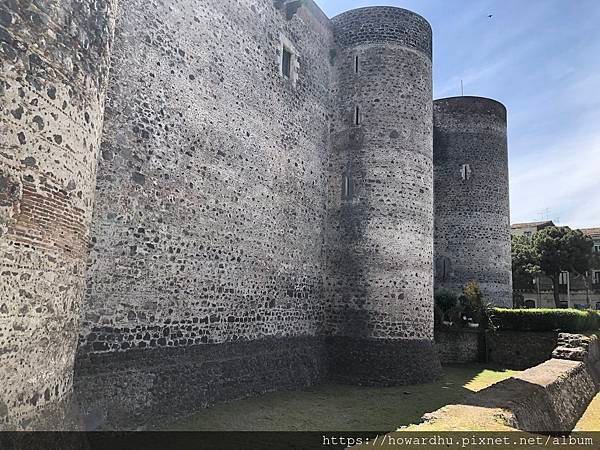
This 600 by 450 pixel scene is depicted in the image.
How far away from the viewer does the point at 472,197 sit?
77.8ft

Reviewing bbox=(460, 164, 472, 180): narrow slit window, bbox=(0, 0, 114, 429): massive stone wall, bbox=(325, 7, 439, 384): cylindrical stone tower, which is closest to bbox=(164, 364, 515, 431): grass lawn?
bbox=(325, 7, 439, 384): cylindrical stone tower

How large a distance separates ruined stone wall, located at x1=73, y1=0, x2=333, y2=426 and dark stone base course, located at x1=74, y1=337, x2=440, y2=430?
41 millimetres

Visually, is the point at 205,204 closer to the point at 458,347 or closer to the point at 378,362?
the point at 378,362

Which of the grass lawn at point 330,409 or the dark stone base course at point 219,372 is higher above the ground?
the dark stone base course at point 219,372

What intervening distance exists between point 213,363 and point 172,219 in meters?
2.93

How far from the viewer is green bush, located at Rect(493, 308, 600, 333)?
63.0ft

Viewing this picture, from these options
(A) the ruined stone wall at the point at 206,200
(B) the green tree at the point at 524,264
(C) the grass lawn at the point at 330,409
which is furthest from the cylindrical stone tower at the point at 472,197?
(B) the green tree at the point at 524,264

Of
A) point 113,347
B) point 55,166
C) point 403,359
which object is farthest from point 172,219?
point 403,359

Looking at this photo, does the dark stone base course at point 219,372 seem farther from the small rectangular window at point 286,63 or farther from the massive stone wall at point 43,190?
the small rectangular window at point 286,63

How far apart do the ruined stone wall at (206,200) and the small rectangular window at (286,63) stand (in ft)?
0.46

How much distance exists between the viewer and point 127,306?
822 centimetres

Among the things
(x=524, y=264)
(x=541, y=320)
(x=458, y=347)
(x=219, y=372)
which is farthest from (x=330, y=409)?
(x=524, y=264)

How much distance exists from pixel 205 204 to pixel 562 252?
37497 millimetres

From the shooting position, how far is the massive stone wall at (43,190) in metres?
4.90
